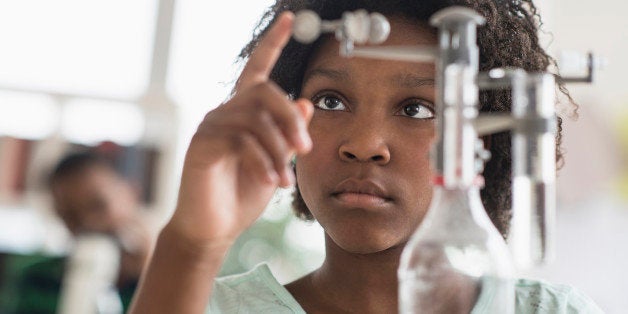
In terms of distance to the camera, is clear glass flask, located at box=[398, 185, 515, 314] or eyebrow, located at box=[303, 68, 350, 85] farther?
eyebrow, located at box=[303, 68, 350, 85]

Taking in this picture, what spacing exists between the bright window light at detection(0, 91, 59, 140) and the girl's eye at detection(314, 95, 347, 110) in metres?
2.17

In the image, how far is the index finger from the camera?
57 centimetres

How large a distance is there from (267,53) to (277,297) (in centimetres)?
47

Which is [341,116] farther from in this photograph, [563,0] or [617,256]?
[563,0]

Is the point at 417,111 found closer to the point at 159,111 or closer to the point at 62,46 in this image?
the point at 159,111

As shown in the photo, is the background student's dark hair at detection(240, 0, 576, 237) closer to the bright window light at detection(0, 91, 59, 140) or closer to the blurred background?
the blurred background

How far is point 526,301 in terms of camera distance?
102 cm

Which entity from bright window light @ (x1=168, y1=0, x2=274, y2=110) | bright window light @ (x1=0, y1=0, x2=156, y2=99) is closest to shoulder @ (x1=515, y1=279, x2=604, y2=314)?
bright window light @ (x1=168, y1=0, x2=274, y2=110)

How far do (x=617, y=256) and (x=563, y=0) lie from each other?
33.9 inches

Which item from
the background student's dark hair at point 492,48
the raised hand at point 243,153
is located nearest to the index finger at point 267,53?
the raised hand at point 243,153

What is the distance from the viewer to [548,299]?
3.34ft

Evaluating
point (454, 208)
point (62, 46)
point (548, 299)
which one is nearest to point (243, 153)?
point (454, 208)

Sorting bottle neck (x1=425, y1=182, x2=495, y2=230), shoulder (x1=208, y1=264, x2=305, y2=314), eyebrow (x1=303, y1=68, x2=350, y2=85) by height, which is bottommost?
shoulder (x1=208, y1=264, x2=305, y2=314)

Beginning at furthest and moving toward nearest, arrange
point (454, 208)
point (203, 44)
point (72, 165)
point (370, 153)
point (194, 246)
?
point (203, 44) → point (72, 165) → point (370, 153) → point (194, 246) → point (454, 208)
